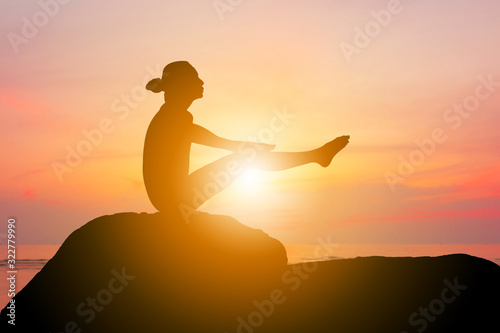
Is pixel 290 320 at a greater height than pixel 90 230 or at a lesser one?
lesser

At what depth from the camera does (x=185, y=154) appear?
8203mm

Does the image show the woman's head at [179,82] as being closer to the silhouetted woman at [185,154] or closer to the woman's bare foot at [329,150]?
the silhouetted woman at [185,154]

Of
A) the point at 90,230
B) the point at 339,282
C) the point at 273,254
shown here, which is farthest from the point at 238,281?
the point at 90,230

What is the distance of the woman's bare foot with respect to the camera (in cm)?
797

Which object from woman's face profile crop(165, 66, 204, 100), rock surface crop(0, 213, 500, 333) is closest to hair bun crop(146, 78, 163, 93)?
woman's face profile crop(165, 66, 204, 100)

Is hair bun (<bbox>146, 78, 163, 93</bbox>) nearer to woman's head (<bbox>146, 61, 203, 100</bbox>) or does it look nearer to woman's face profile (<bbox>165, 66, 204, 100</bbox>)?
woman's head (<bbox>146, 61, 203, 100</bbox>)

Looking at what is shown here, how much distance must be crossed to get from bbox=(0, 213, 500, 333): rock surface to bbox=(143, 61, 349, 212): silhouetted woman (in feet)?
1.30

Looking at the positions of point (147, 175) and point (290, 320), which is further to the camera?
point (147, 175)

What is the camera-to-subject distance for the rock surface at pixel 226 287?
7.17m

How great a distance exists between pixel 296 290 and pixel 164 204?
2.25m

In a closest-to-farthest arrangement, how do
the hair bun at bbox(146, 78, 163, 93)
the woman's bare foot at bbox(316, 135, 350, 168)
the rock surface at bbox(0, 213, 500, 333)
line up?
the rock surface at bbox(0, 213, 500, 333) < the woman's bare foot at bbox(316, 135, 350, 168) < the hair bun at bbox(146, 78, 163, 93)

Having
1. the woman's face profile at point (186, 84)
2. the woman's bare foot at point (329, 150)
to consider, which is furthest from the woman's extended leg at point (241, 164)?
the woman's face profile at point (186, 84)

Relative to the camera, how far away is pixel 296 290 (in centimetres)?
755

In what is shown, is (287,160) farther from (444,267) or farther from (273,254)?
(444,267)
